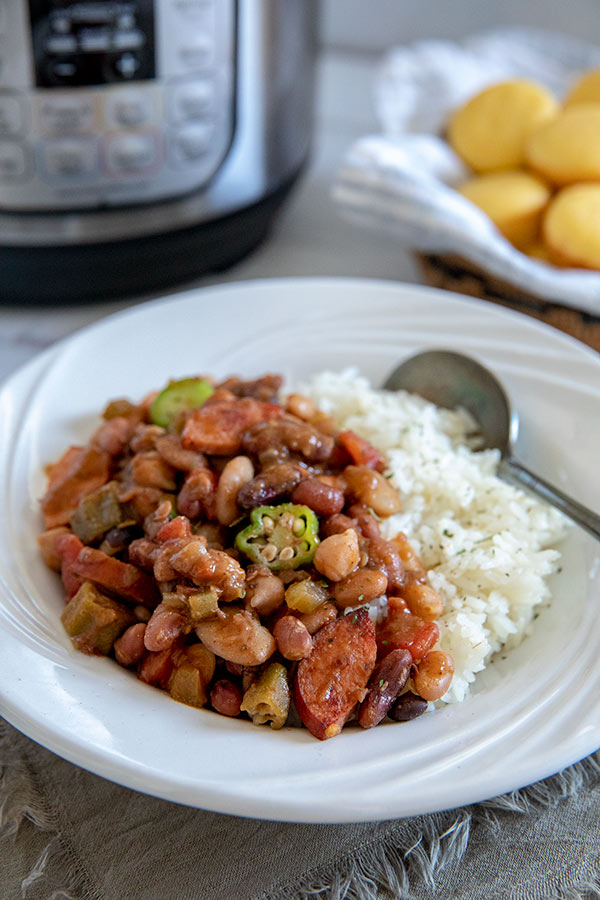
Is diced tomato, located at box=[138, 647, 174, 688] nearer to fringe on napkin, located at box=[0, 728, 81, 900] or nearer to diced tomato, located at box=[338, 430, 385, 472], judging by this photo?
fringe on napkin, located at box=[0, 728, 81, 900]

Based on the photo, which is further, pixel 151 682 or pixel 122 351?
pixel 122 351

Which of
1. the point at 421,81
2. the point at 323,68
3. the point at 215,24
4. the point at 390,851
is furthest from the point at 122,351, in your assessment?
the point at 323,68

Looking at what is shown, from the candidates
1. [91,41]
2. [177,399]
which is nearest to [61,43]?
[91,41]

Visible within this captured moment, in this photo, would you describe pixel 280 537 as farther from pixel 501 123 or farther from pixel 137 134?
pixel 501 123

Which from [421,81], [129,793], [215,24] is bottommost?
[129,793]

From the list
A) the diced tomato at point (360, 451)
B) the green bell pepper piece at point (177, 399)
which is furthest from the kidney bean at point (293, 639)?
the green bell pepper piece at point (177, 399)

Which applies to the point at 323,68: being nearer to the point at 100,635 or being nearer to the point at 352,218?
the point at 352,218

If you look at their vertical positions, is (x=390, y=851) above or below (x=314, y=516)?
below
